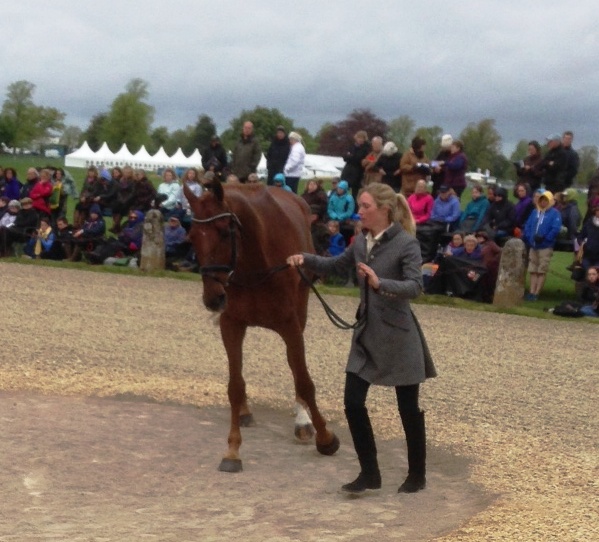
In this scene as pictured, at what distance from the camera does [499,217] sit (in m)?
17.9

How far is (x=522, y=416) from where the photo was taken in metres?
9.03

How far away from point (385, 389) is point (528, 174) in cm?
953

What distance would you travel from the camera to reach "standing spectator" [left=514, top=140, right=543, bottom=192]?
18641mm

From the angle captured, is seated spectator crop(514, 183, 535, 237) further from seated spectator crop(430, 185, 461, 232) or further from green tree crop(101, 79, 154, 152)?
green tree crop(101, 79, 154, 152)

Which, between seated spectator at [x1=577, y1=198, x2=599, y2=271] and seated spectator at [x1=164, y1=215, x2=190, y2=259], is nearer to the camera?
seated spectator at [x1=577, y1=198, x2=599, y2=271]

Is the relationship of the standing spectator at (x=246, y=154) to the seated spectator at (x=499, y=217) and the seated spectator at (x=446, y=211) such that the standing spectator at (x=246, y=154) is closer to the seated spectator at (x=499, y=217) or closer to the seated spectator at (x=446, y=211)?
the seated spectator at (x=446, y=211)

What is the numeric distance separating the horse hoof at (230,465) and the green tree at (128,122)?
330ft

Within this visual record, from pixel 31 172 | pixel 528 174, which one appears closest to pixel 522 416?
pixel 528 174

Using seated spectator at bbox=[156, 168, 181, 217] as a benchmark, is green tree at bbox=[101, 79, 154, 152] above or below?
above

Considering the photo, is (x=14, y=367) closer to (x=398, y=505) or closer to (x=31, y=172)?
(x=398, y=505)

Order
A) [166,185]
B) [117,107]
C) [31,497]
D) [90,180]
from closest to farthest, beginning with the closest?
[31,497]
[166,185]
[90,180]
[117,107]

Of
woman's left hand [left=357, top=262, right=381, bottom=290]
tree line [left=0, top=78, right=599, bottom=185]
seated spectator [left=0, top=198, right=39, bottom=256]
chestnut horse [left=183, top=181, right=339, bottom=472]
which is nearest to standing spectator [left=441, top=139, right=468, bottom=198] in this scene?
seated spectator [left=0, top=198, right=39, bottom=256]

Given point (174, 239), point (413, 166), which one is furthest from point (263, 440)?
point (174, 239)

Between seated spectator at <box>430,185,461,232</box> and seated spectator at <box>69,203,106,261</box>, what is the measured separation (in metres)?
6.70
